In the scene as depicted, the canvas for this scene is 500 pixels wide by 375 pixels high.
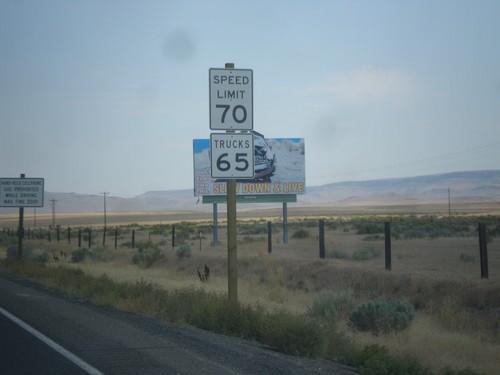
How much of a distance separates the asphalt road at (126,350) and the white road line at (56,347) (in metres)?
0.02

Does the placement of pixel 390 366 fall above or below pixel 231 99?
below

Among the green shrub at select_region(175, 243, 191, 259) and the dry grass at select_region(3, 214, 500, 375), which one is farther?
the green shrub at select_region(175, 243, 191, 259)

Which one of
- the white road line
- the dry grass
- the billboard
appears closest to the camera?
the white road line

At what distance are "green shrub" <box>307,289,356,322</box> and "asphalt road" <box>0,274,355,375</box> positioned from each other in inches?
145

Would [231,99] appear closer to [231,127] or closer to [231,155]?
[231,127]

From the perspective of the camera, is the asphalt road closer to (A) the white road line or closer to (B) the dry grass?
(A) the white road line

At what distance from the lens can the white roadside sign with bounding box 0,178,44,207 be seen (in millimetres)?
32781

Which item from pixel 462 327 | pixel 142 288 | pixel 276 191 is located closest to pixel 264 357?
pixel 462 327

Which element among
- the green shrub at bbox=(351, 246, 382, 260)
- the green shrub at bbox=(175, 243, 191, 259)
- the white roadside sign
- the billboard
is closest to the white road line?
the green shrub at bbox=(351, 246, 382, 260)

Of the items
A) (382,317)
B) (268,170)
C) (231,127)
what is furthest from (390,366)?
(268,170)

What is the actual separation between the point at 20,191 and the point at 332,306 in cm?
2342

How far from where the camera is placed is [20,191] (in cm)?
3306

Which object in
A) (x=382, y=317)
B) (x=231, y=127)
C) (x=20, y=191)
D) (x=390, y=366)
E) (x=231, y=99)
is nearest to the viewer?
(x=390, y=366)

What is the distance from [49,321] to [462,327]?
8.83 meters
